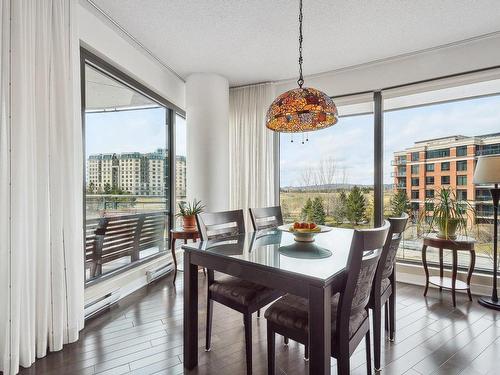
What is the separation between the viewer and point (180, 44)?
10.3ft

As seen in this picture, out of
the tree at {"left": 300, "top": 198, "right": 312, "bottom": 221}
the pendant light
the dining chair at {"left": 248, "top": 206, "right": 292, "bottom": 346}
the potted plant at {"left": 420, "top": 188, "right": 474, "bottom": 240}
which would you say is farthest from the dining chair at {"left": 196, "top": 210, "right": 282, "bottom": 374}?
the tree at {"left": 300, "top": 198, "right": 312, "bottom": 221}

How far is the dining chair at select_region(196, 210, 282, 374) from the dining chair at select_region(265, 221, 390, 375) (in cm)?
20

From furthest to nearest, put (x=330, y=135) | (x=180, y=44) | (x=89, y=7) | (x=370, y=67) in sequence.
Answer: (x=330, y=135) < (x=370, y=67) < (x=180, y=44) < (x=89, y=7)

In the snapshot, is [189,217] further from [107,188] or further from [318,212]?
[318,212]

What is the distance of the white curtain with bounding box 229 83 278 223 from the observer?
4246mm

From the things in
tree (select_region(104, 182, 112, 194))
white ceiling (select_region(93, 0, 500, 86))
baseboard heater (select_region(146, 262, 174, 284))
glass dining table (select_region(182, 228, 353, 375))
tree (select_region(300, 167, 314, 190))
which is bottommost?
baseboard heater (select_region(146, 262, 174, 284))

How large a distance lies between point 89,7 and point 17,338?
2.64 metres

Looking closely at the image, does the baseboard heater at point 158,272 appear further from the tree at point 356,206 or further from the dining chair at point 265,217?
the tree at point 356,206

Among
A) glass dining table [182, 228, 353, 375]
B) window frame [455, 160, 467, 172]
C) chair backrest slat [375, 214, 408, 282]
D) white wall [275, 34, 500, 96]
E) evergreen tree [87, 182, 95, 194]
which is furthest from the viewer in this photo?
window frame [455, 160, 467, 172]

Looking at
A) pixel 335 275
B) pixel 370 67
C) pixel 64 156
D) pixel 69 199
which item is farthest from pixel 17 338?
pixel 370 67

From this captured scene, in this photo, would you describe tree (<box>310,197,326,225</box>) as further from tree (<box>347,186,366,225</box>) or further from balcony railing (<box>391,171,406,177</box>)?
balcony railing (<box>391,171,406,177</box>)

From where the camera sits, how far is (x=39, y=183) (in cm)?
191

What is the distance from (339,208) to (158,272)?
8.73ft

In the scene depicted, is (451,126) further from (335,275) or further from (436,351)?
(335,275)
